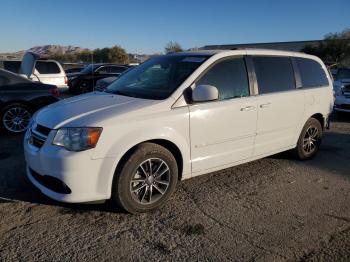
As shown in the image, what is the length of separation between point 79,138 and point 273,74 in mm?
3009

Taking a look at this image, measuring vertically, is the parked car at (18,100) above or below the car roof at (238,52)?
below

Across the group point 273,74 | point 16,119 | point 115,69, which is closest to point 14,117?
point 16,119

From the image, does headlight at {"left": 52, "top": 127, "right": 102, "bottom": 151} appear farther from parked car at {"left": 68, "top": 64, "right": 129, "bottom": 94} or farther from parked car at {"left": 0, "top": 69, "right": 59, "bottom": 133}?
parked car at {"left": 68, "top": 64, "right": 129, "bottom": 94}

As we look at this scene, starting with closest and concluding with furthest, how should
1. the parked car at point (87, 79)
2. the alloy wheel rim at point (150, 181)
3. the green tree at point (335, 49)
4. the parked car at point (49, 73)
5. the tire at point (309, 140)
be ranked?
the alloy wheel rim at point (150, 181), the tire at point (309, 140), the parked car at point (49, 73), the parked car at point (87, 79), the green tree at point (335, 49)

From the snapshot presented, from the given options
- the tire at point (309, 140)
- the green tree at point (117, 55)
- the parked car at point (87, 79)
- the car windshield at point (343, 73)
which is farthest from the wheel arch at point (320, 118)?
the green tree at point (117, 55)

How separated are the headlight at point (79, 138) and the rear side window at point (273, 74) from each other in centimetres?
245

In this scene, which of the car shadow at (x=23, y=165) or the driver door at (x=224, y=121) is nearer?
the car shadow at (x=23, y=165)

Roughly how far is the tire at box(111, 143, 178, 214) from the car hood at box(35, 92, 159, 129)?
1.50 feet

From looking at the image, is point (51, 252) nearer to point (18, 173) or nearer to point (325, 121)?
point (18, 173)

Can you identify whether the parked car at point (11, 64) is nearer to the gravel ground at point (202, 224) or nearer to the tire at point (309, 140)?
the gravel ground at point (202, 224)

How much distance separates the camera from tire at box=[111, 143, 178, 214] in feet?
12.1

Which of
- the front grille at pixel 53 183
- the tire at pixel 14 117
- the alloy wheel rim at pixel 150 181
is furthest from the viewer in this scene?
the tire at pixel 14 117

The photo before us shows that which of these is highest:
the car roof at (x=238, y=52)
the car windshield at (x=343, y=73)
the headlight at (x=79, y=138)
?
the car roof at (x=238, y=52)

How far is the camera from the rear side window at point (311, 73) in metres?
5.74
